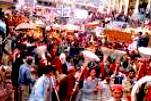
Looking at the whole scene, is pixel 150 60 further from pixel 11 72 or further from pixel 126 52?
pixel 11 72

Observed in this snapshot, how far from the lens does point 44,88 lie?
11.1m

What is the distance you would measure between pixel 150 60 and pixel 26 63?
16.1 ft

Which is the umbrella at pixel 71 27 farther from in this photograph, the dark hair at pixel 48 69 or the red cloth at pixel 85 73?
the dark hair at pixel 48 69

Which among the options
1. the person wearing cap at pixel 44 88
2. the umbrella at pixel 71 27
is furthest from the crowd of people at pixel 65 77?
the umbrella at pixel 71 27

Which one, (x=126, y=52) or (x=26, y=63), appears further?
(x=126, y=52)

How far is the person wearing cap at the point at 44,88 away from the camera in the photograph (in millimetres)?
10969

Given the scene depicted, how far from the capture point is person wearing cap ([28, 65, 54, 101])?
36.0ft

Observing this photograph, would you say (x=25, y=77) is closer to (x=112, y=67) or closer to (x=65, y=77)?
(x=65, y=77)

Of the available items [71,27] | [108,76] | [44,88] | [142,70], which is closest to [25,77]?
[44,88]

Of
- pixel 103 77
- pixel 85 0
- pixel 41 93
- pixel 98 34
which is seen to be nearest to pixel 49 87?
pixel 41 93

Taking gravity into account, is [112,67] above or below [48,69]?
below

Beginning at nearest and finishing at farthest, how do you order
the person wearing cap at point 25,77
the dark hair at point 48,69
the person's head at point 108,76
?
the dark hair at point 48,69 → the person wearing cap at point 25,77 → the person's head at point 108,76

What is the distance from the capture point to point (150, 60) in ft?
55.5

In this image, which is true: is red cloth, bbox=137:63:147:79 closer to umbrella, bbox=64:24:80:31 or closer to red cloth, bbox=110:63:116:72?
red cloth, bbox=110:63:116:72
